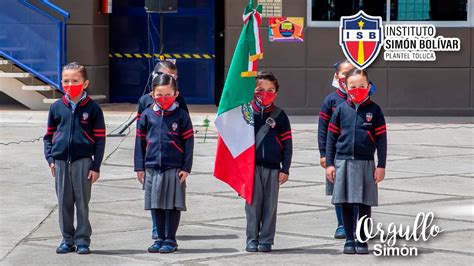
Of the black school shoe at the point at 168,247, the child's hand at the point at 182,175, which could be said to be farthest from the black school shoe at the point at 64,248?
the child's hand at the point at 182,175

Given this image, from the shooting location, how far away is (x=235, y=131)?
977cm

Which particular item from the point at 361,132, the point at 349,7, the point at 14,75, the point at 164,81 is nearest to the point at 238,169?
the point at 164,81

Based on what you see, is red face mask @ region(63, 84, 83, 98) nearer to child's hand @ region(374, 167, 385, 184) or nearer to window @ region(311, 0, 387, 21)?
child's hand @ region(374, 167, 385, 184)

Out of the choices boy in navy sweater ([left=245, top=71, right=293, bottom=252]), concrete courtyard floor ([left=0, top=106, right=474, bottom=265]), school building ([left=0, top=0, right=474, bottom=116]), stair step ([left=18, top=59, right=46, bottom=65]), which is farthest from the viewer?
stair step ([left=18, top=59, right=46, bottom=65])

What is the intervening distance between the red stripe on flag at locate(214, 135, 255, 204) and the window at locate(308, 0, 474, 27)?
12.3 meters

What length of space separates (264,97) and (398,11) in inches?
504

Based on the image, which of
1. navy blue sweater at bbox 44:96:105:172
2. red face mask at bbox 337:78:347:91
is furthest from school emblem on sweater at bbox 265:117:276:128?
navy blue sweater at bbox 44:96:105:172

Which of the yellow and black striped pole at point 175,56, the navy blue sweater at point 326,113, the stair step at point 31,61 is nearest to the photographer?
the navy blue sweater at point 326,113

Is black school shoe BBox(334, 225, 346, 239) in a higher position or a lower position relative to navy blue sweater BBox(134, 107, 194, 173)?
lower

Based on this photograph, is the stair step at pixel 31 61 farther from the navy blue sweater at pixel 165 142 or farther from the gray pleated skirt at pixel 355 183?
the gray pleated skirt at pixel 355 183

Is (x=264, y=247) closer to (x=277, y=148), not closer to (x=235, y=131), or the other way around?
(x=277, y=148)

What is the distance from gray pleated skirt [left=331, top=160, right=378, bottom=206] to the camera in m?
9.38

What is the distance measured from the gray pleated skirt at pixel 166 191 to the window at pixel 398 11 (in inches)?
507

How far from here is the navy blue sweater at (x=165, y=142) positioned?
9414 mm
